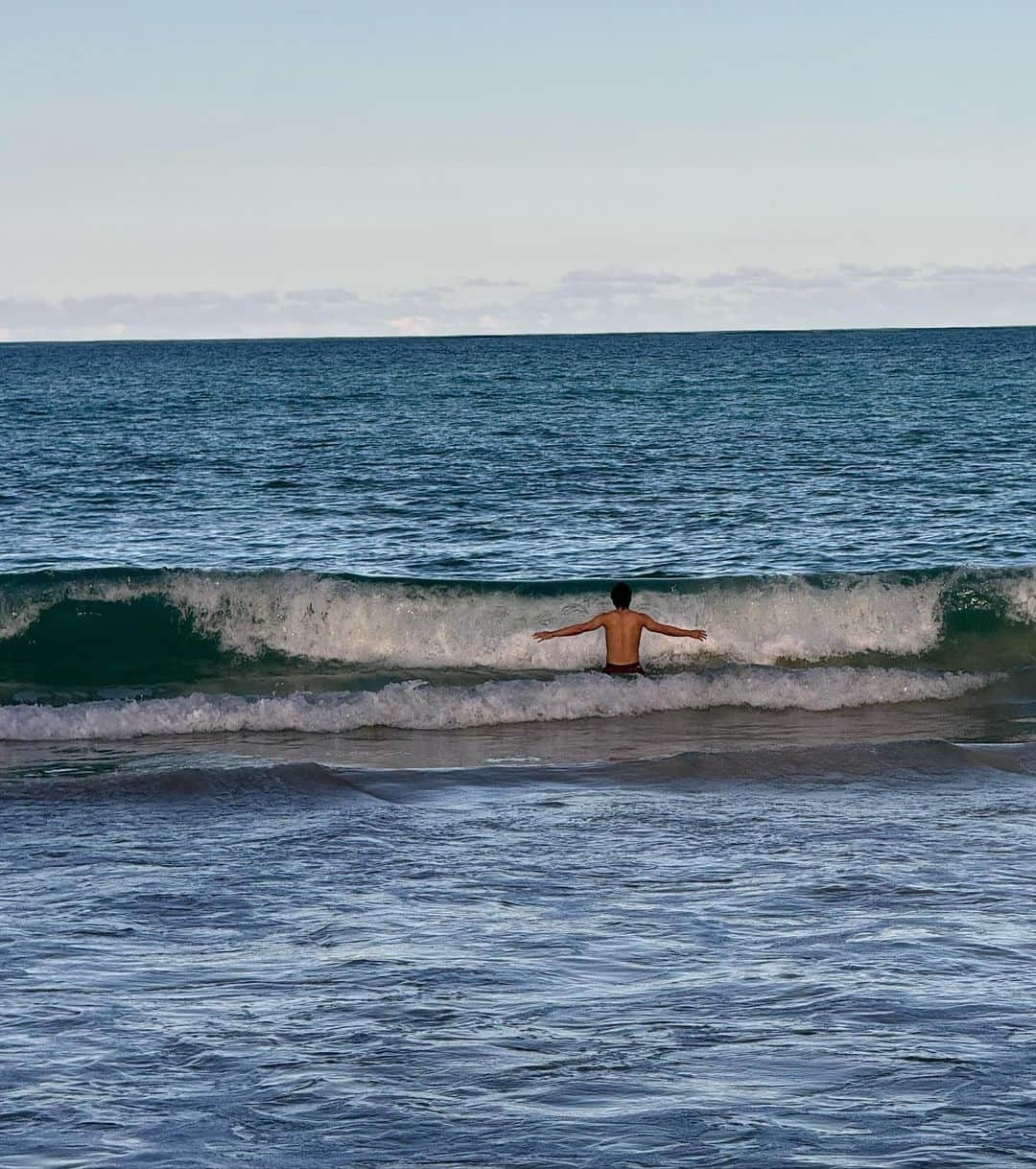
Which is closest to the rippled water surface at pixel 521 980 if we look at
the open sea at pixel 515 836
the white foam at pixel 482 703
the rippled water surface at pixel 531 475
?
the open sea at pixel 515 836

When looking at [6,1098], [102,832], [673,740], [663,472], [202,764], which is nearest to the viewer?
[6,1098]

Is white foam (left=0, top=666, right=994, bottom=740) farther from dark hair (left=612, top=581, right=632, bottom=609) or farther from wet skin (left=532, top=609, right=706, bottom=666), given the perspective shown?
dark hair (left=612, top=581, right=632, bottom=609)

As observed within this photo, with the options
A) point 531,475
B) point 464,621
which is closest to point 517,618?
point 464,621

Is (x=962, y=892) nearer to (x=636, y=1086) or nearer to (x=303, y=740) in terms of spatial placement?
(x=636, y=1086)

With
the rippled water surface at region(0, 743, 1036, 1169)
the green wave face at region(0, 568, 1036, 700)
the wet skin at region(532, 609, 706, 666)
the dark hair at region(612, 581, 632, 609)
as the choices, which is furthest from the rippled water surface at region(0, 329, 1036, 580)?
the rippled water surface at region(0, 743, 1036, 1169)

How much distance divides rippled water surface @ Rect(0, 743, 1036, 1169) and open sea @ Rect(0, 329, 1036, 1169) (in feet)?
0.09

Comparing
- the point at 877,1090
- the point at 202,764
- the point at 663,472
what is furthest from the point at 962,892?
the point at 663,472

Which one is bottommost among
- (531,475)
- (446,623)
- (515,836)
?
(515,836)

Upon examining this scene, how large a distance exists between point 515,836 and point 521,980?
9.99 ft

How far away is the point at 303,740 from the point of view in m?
15.2

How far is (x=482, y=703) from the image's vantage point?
1627 centimetres

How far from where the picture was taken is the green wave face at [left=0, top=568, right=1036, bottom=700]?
65.7 feet

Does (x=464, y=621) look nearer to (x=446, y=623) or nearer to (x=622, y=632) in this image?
(x=446, y=623)

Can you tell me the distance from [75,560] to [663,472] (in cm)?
1645
